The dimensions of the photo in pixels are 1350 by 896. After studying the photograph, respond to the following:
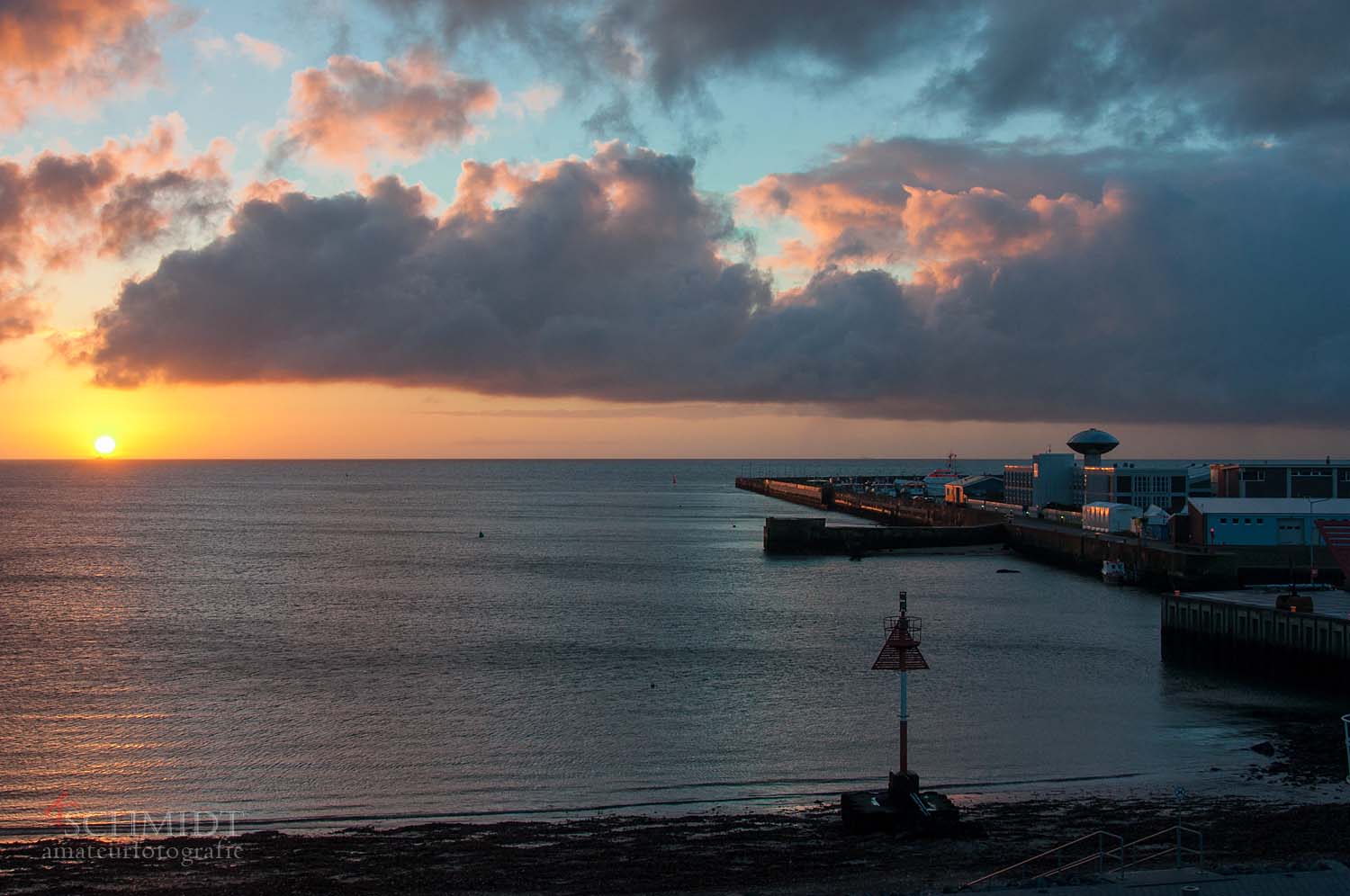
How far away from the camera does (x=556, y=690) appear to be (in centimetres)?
3897

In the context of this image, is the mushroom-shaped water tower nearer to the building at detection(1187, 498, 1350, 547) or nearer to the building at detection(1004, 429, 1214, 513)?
the building at detection(1004, 429, 1214, 513)

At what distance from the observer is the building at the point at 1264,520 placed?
6888cm

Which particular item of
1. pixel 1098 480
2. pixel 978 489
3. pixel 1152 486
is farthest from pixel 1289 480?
pixel 978 489

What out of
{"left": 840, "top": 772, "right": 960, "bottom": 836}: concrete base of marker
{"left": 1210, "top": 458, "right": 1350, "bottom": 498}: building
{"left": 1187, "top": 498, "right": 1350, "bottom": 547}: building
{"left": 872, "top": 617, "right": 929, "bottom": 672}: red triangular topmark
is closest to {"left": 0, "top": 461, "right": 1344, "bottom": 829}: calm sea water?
{"left": 840, "top": 772, "right": 960, "bottom": 836}: concrete base of marker

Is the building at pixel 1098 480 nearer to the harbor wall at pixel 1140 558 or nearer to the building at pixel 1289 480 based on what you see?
the building at pixel 1289 480

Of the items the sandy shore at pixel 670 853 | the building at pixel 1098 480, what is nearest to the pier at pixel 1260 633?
the sandy shore at pixel 670 853

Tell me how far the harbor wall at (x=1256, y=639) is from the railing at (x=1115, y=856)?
20.3 m

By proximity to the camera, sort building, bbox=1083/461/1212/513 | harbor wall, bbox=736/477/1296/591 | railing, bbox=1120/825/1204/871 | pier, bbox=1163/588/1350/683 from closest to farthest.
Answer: railing, bbox=1120/825/1204/871, pier, bbox=1163/588/1350/683, harbor wall, bbox=736/477/1296/591, building, bbox=1083/461/1212/513

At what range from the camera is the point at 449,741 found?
105 ft

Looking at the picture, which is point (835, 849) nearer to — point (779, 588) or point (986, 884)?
point (986, 884)

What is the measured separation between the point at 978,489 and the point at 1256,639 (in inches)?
3825

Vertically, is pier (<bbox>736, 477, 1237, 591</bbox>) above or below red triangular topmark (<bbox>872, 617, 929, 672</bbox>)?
below

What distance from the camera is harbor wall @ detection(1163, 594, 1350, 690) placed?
3916 centimetres

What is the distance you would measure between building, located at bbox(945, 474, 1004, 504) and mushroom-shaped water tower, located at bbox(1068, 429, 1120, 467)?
14.5 meters
